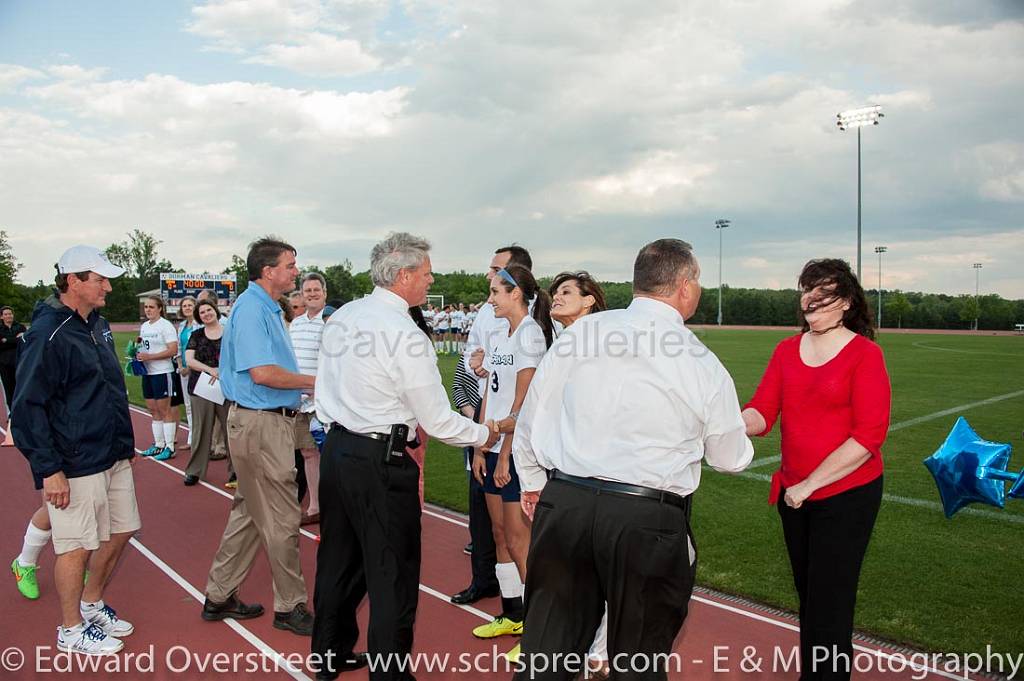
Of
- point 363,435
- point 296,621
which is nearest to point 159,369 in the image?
point 296,621

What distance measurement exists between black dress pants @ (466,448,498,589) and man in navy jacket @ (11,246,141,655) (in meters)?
2.11

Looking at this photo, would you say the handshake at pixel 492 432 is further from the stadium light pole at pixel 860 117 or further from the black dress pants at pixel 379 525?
the stadium light pole at pixel 860 117

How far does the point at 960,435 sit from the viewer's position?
405 cm

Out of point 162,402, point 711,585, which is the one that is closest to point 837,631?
point 711,585

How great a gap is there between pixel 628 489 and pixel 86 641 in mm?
3511

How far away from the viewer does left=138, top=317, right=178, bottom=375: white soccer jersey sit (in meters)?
9.31

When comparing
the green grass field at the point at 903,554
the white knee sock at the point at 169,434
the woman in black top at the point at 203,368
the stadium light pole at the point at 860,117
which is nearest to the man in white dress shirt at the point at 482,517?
the green grass field at the point at 903,554

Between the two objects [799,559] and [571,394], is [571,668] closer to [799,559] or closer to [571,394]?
[571,394]

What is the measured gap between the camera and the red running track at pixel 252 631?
4035mm

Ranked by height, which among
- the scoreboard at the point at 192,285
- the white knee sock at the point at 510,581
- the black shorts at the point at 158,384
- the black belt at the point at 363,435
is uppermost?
the scoreboard at the point at 192,285

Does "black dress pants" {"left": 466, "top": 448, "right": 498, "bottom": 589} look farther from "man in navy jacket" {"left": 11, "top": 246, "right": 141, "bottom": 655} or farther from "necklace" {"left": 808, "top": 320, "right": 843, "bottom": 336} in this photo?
"necklace" {"left": 808, "top": 320, "right": 843, "bottom": 336}

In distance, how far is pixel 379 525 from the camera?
3.39m

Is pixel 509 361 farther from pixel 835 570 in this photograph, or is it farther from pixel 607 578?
pixel 835 570

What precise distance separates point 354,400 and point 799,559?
223 cm
